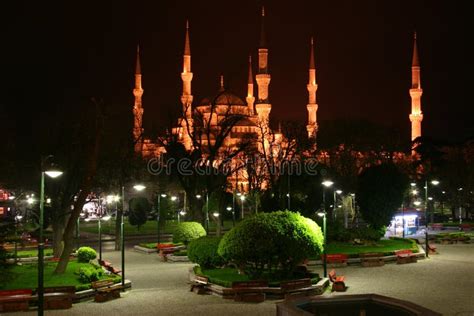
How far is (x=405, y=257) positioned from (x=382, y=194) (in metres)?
10.7

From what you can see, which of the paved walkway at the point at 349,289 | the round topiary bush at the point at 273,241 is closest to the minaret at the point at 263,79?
the paved walkway at the point at 349,289

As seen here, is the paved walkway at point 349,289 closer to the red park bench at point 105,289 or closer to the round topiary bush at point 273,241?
the red park bench at point 105,289

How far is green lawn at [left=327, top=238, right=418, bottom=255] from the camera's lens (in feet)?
121

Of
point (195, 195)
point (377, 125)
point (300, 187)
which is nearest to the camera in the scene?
point (195, 195)

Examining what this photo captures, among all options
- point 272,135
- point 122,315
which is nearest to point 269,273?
point 122,315

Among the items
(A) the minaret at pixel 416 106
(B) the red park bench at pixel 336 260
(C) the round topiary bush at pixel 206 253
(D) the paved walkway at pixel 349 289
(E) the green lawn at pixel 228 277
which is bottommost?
(D) the paved walkway at pixel 349 289

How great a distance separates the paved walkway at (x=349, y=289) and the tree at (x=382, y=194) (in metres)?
7.92

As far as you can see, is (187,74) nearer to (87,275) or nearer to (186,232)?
(186,232)

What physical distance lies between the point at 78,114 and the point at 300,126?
22.5 meters

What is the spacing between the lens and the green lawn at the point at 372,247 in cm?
3692

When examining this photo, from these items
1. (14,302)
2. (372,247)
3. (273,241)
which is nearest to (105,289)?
(14,302)

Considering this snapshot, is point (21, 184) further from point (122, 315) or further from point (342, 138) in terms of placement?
point (342, 138)

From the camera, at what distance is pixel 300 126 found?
5716 cm

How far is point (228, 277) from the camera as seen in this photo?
25.9m
